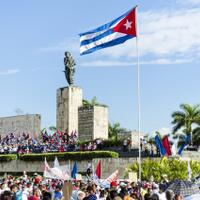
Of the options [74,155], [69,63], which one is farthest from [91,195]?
[69,63]

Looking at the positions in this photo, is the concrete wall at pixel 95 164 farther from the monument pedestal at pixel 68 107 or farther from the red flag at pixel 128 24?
the red flag at pixel 128 24

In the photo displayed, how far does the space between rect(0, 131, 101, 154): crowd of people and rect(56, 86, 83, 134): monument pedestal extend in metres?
0.88

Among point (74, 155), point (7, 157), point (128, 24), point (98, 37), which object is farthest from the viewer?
point (7, 157)

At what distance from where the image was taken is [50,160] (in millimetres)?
36594

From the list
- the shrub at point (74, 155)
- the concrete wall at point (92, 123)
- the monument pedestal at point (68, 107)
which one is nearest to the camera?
the shrub at point (74, 155)

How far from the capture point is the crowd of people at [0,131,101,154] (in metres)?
38.2

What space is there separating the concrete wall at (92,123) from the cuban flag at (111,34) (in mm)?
25441

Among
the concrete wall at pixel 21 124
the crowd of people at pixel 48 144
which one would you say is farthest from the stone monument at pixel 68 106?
the concrete wall at pixel 21 124

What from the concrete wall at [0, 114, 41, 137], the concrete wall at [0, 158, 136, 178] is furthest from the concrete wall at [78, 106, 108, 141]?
the concrete wall at [0, 114, 41, 137]

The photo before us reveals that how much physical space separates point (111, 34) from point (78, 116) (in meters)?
27.6

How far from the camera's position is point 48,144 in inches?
1587

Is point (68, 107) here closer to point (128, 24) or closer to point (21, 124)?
point (21, 124)

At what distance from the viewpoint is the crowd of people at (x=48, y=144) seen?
3824 cm

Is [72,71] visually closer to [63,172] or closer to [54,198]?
[63,172]
